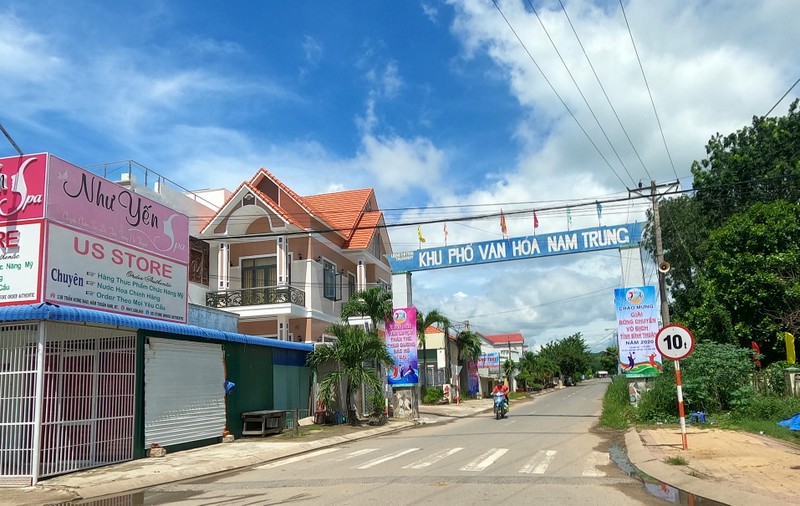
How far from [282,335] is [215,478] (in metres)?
15.8

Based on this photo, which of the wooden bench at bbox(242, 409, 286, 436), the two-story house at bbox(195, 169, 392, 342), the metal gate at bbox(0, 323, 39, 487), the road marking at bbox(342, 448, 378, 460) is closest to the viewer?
the metal gate at bbox(0, 323, 39, 487)

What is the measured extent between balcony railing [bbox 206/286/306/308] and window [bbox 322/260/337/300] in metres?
2.09

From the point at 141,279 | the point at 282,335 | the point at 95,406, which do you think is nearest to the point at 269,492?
the point at 95,406

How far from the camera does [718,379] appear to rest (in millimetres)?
19156

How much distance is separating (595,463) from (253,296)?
18755mm

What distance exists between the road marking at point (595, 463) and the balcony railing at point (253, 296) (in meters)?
16.3

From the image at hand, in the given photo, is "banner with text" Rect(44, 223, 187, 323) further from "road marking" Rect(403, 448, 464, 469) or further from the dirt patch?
the dirt patch

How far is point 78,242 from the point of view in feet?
43.2

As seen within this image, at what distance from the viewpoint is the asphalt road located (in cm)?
898

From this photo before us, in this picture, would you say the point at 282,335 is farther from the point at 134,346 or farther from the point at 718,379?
the point at 718,379

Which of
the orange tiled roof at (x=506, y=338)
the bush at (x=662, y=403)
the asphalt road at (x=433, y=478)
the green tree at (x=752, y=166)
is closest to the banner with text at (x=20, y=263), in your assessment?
the asphalt road at (x=433, y=478)

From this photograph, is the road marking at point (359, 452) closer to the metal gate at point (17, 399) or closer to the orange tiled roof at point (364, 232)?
the metal gate at point (17, 399)

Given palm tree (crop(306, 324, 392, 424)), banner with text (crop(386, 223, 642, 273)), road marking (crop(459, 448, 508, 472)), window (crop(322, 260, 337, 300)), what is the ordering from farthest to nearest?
window (crop(322, 260, 337, 300))
banner with text (crop(386, 223, 642, 273))
palm tree (crop(306, 324, 392, 424))
road marking (crop(459, 448, 508, 472))

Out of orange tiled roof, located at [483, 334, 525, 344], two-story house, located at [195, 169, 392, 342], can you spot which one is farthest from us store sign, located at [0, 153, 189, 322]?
orange tiled roof, located at [483, 334, 525, 344]
